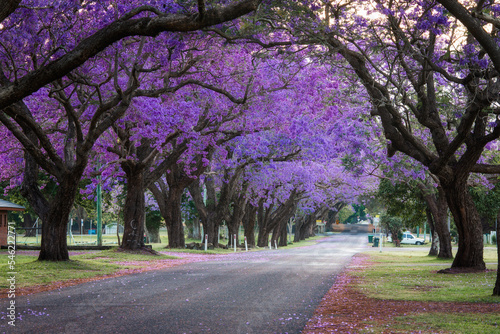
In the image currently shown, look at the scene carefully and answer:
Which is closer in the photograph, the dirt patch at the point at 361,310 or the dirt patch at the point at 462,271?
the dirt patch at the point at 361,310

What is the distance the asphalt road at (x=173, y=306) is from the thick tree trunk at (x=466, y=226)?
549 cm

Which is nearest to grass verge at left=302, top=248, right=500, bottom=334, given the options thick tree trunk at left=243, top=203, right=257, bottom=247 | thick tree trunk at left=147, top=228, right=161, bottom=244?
thick tree trunk at left=243, top=203, right=257, bottom=247

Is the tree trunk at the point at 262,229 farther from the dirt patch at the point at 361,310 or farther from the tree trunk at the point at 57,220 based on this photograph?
the dirt patch at the point at 361,310

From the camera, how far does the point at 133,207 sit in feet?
83.0

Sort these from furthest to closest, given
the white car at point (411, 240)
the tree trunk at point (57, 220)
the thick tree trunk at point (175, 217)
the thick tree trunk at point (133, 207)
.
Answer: the white car at point (411, 240)
the thick tree trunk at point (175, 217)
the thick tree trunk at point (133, 207)
the tree trunk at point (57, 220)

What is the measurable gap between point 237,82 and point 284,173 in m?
15.1

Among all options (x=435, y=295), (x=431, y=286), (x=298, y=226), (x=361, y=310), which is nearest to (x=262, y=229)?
(x=298, y=226)

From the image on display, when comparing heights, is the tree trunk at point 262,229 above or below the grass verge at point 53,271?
above

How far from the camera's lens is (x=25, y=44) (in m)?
15.3

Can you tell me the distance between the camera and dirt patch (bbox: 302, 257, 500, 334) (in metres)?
7.71

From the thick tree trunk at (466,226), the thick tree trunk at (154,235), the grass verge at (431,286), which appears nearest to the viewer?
the grass verge at (431,286)

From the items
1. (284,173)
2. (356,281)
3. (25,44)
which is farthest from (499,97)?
(284,173)

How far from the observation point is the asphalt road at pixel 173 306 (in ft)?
24.5

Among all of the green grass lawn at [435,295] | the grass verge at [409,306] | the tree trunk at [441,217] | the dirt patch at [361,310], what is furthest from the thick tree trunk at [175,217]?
the dirt patch at [361,310]
